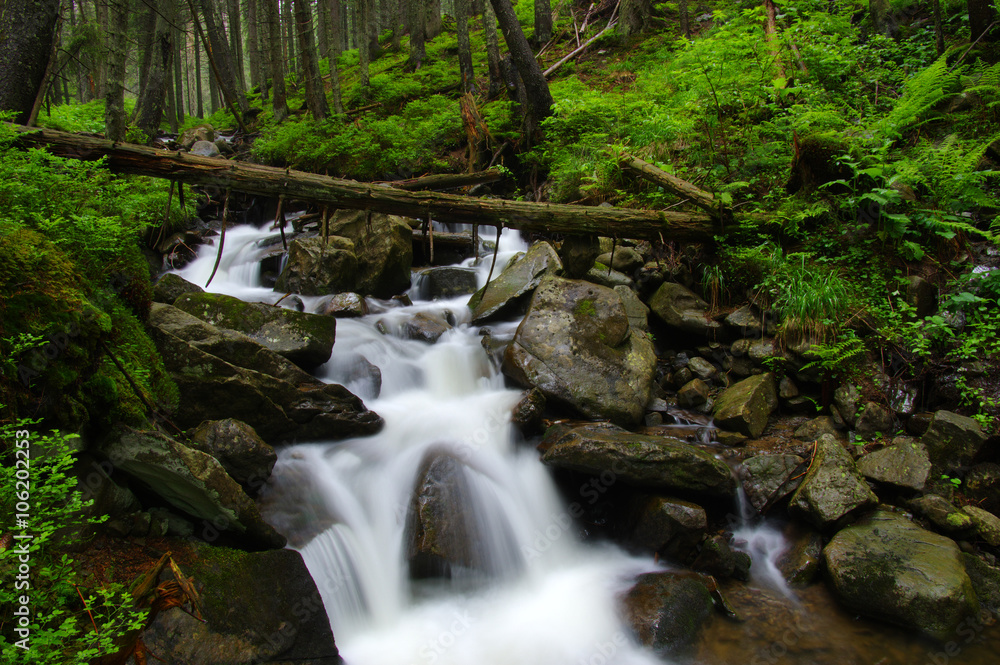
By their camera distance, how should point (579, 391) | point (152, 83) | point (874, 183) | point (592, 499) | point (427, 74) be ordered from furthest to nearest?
point (427, 74) → point (152, 83) → point (874, 183) → point (579, 391) → point (592, 499)

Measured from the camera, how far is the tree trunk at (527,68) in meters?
10.9

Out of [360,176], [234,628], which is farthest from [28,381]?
[360,176]

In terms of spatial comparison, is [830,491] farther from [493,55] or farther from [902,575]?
[493,55]

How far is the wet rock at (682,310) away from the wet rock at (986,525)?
3.16 meters

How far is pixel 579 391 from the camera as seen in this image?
6.12 m

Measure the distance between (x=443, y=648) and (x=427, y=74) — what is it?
17.1 m

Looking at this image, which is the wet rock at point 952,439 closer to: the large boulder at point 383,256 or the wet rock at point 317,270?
the large boulder at point 383,256

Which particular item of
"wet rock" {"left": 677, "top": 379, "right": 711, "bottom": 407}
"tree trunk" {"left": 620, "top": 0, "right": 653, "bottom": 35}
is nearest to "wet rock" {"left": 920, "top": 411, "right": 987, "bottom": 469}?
"wet rock" {"left": 677, "top": 379, "right": 711, "bottom": 407}

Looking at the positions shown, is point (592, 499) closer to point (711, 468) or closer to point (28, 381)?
point (711, 468)

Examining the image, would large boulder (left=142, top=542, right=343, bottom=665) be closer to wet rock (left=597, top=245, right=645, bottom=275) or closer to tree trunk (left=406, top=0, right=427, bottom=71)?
wet rock (left=597, top=245, right=645, bottom=275)

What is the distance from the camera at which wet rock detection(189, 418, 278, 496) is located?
4328 mm

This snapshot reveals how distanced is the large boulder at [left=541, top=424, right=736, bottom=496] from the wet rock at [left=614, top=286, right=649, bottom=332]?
2499 mm

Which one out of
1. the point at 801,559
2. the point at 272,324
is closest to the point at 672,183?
the point at 801,559

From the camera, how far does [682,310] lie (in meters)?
7.42
